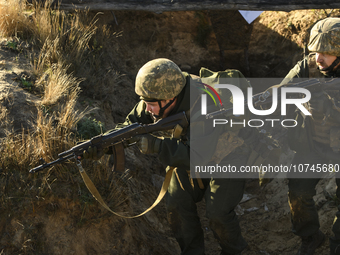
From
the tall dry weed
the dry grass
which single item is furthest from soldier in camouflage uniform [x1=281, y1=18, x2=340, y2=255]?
the tall dry weed

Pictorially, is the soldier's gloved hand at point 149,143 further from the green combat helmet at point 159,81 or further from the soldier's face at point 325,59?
the soldier's face at point 325,59

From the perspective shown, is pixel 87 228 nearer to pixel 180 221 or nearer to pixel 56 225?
pixel 56 225

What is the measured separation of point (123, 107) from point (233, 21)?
2800mm

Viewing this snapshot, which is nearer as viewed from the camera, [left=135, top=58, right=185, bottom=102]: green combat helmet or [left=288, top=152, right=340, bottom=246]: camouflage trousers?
[left=135, top=58, right=185, bottom=102]: green combat helmet

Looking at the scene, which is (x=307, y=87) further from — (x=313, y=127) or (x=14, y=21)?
(x=14, y=21)

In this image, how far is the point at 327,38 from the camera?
3.46 metres

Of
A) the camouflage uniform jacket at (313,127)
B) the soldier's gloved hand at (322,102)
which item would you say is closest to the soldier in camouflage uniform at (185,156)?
the camouflage uniform jacket at (313,127)

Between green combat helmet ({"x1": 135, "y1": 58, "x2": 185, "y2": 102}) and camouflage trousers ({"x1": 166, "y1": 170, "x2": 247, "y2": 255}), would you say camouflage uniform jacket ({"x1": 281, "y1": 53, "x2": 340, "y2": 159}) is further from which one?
green combat helmet ({"x1": 135, "y1": 58, "x2": 185, "y2": 102})

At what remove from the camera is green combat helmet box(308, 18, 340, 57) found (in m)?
3.44

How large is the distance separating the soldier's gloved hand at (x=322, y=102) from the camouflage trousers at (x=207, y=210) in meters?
1.07

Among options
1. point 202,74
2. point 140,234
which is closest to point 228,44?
point 202,74

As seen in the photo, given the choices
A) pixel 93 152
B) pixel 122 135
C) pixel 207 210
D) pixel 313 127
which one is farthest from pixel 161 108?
pixel 313 127

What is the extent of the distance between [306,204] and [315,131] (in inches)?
30.3

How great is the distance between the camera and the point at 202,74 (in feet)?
12.7
